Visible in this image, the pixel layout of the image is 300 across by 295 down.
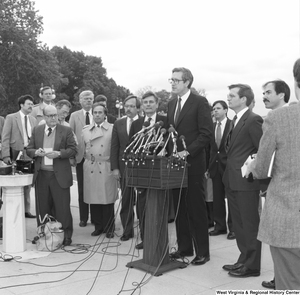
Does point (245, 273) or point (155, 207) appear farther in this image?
point (155, 207)

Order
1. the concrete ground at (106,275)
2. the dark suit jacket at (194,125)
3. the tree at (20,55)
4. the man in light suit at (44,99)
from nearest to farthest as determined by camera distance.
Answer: the concrete ground at (106,275), the dark suit jacket at (194,125), the man in light suit at (44,99), the tree at (20,55)

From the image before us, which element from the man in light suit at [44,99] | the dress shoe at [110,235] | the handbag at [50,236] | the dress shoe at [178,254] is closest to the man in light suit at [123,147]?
the dress shoe at [110,235]

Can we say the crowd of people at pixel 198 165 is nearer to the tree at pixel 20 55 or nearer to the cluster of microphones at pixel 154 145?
the cluster of microphones at pixel 154 145

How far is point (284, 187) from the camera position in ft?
10.0

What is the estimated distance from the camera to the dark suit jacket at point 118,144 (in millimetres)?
6906

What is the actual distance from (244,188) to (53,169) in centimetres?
296

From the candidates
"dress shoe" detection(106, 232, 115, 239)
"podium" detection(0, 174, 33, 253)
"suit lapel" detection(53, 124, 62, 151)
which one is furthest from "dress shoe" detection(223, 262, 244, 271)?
"suit lapel" detection(53, 124, 62, 151)

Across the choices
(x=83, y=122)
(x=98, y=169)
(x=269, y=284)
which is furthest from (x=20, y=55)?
(x=269, y=284)

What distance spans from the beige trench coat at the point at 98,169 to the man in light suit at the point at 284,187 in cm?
430

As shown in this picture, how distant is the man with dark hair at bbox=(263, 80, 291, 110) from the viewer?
15.8ft

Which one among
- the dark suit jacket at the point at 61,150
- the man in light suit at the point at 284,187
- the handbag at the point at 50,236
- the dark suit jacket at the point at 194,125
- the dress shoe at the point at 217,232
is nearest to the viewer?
the man in light suit at the point at 284,187

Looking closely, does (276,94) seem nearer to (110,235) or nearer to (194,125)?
(194,125)

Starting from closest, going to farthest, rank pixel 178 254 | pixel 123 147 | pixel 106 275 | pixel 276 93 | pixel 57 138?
pixel 276 93, pixel 106 275, pixel 178 254, pixel 57 138, pixel 123 147

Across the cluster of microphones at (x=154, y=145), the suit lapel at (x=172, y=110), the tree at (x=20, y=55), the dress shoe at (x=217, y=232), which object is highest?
the tree at (x=20, y=55)
